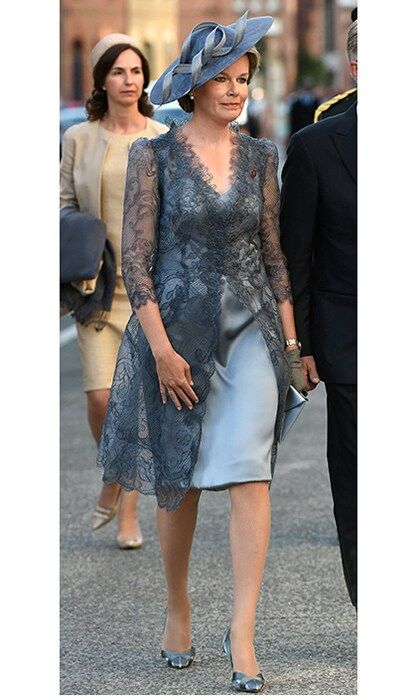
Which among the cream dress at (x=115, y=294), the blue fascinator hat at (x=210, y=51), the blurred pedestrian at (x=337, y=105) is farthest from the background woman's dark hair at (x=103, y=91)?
the blue fascinator hat at (x=210, y=51)

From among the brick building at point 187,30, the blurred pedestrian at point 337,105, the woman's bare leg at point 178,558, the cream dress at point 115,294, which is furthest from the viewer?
the brick building at point 187,30

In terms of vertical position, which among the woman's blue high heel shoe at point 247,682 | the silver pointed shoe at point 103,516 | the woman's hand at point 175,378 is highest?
the woman's hand at point 175,378

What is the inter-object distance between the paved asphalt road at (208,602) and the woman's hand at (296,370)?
2.63 ft

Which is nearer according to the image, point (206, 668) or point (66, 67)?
point (206, 668)

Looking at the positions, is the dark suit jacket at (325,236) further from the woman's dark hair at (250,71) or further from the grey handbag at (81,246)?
the grey handbag at (81,246)

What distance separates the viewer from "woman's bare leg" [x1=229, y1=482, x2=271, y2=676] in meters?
5.07

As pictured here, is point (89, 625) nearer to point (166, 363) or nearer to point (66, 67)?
point (166, 363)

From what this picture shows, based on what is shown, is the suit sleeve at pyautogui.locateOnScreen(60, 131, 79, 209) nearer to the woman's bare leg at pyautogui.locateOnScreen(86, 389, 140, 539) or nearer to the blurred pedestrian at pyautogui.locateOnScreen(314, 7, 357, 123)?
the woman's bare leg at pyautogui.locateOnScreen(86, 389, 140, 539)

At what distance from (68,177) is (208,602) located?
6.39 feet

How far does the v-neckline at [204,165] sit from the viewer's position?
5074 millimetres

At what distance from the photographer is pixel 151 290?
5062 mm

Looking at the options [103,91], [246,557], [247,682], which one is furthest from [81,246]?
[247,682]
